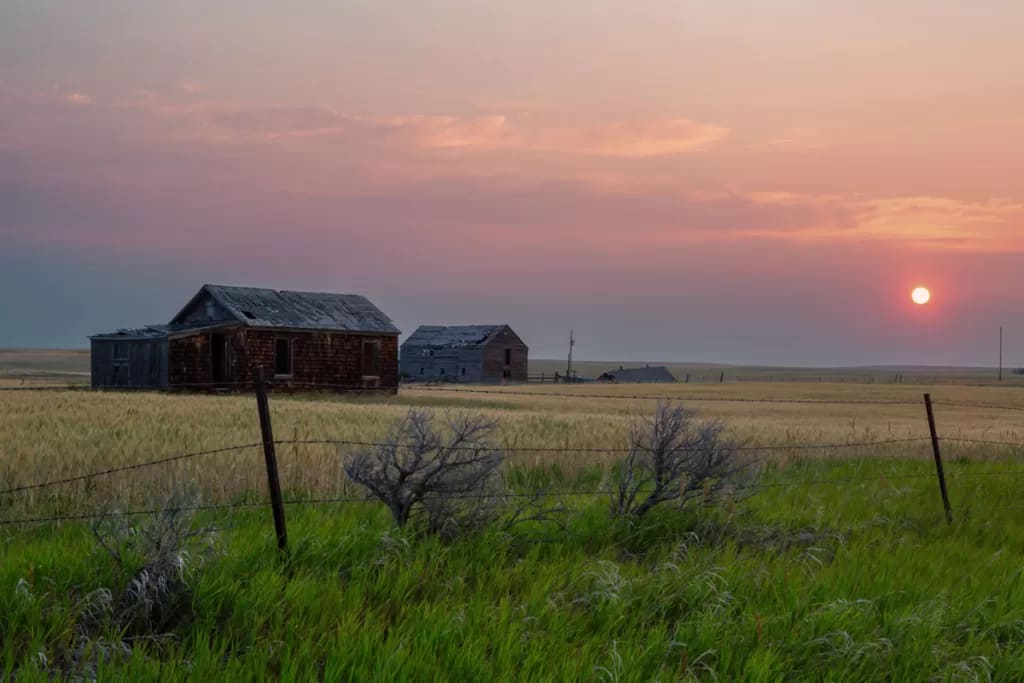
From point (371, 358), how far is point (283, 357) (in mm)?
4713

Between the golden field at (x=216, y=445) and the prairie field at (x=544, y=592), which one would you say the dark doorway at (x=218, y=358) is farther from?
the prairie field at (x=544, y=592)

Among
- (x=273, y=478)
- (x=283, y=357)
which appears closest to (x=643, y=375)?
(x=283, y=357)

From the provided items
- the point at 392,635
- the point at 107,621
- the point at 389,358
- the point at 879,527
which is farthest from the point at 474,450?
the point at 389,358

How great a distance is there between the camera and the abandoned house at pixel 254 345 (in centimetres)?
3953

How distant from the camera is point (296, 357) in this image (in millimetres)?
41219

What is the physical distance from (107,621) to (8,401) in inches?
934

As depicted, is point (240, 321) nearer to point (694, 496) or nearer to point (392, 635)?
point (694, 496)

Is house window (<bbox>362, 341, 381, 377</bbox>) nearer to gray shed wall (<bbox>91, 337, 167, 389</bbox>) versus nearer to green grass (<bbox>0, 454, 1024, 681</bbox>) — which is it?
gray shed wall (<bbox>91, 337, 167, 389</bbox>)

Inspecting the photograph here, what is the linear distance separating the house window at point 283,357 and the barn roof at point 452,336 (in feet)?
117

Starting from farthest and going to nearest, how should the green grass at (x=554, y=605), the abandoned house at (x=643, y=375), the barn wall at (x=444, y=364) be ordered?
the abandoned house at (x=643, y=375) → the barn wall at (x=444, y=364) → the green grass at (x=554, y=605)

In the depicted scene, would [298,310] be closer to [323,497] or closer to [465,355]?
[323,497]

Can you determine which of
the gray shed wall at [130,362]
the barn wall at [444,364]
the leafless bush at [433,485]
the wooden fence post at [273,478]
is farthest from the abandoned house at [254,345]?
the wooden fence post at [273,478]

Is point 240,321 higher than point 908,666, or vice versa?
point 240,321

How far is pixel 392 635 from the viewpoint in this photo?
17.1 feet
